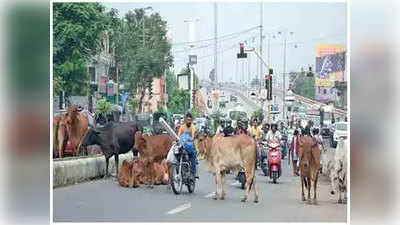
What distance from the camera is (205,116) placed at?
11.4 m

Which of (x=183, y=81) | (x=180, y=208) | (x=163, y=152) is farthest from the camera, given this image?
(x=163, y=152)

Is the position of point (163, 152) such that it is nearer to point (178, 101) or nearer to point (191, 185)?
point (191, 185)

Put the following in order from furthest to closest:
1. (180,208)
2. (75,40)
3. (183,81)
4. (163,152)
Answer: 1. (163,152)
2. (183,81)
3. (75,40)
4. (180,208)

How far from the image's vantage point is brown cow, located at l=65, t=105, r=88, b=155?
36.9 feet

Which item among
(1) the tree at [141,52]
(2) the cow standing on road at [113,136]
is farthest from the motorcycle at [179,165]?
(1) the tree at [141,52]

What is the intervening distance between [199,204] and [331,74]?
81.0 inches

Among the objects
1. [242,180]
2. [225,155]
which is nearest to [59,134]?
[225,155]

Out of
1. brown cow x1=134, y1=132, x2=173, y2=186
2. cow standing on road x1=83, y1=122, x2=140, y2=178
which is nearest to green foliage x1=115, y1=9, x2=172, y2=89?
cow standing on road x1=83, y1=122, x2=140, y2=178

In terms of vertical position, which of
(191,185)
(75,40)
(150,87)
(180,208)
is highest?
(75,40)

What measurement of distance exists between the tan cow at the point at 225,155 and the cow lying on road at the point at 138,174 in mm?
482

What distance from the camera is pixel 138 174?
37.9 ft

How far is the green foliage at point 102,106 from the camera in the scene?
11.4 m
